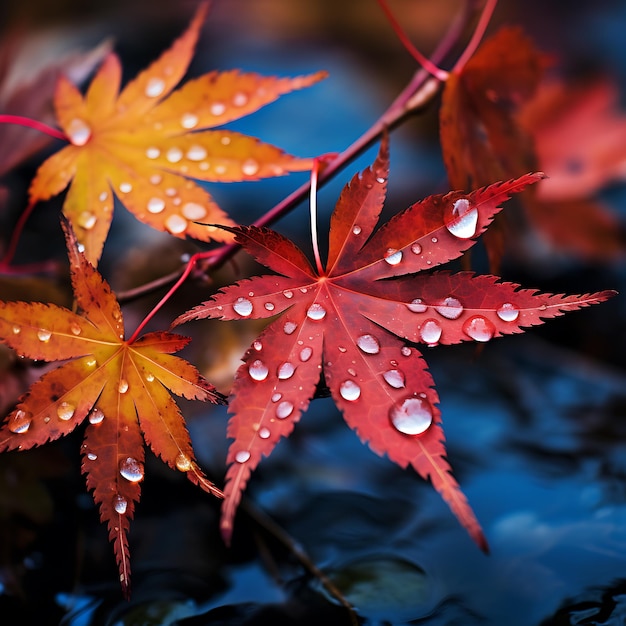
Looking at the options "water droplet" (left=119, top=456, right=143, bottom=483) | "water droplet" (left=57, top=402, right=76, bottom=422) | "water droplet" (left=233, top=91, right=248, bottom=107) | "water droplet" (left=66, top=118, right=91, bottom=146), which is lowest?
"water droplet" (left=119, top=456, right=143, bottom=483)

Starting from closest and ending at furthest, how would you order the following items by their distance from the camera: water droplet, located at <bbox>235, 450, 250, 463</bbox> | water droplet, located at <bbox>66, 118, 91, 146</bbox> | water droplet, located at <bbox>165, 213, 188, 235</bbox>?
water droplet, located at <bbox>235, 450, 250, 463</bbox> < water droplet, located at <bbox>165, 213, 188, 235</bbox> < water droplet, located at <bbox>66, 118, 91, 146</bbox>

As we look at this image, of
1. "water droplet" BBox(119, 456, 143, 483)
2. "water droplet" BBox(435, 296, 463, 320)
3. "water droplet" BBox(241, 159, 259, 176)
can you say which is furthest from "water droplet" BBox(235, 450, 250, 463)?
"water droplet" BBox(241, 159, 259, 176)

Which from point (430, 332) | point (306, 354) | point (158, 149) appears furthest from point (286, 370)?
point (158, 149)

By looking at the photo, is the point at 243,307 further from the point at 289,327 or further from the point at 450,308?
the point at 450,308

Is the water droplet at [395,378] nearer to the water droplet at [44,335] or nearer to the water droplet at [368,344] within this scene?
the water droplet at [368,344]

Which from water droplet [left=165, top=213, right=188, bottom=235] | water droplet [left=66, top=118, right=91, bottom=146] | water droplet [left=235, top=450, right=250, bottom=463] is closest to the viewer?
water droplet [left=235, top=450, right=250, bottom=463]

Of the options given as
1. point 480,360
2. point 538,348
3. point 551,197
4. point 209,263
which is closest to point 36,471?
point 209,263

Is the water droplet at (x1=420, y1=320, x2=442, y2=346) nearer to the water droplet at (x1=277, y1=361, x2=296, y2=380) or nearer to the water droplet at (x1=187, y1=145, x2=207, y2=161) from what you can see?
the water droplet at (x1=277, y1=361, x2=296, y2=380)
